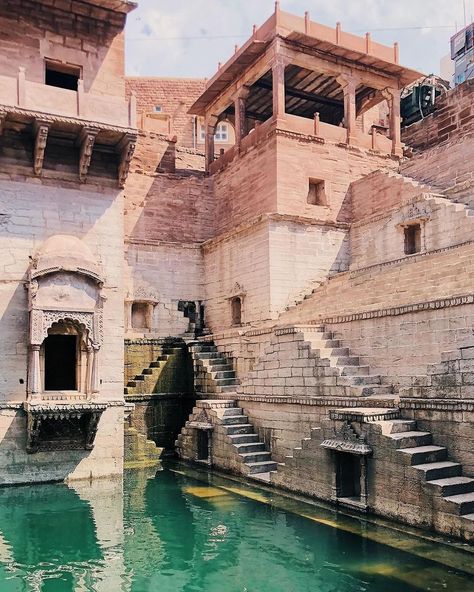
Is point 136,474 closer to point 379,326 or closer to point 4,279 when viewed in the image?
point 4,279

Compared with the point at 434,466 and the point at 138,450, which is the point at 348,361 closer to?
the point at 434,466

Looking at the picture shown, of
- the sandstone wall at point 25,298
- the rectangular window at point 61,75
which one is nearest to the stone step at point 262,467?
the sandstone wall at point 25,298

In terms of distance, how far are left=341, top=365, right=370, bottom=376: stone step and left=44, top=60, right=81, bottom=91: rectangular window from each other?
309 inches

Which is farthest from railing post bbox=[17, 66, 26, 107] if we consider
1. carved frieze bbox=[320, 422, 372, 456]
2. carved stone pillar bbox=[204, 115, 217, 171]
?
carved stone pillar bbox=[204, 115, 217, 171]

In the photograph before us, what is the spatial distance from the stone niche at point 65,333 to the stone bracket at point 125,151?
1661 mm

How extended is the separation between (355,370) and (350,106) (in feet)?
36.5

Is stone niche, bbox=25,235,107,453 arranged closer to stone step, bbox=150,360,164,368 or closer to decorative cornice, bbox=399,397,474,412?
stone step, bbox=150,360,164,368

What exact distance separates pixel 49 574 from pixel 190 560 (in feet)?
5.44

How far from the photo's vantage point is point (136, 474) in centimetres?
1277

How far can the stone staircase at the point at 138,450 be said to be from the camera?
13.5 metres

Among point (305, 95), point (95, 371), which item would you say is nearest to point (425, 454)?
→ point (95, 371)

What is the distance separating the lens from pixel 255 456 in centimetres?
1236

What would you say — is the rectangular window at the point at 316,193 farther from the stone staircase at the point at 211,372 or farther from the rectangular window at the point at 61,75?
the rectangular window at the point at 61,75

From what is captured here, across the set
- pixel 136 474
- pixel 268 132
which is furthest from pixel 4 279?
pixel 268 132
